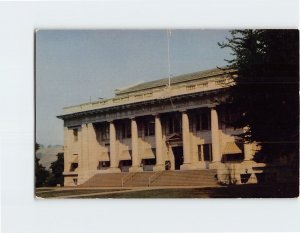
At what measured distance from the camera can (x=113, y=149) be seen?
10.8 metres

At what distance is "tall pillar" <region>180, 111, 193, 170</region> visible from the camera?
1048cm

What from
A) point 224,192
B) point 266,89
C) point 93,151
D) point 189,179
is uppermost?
point 266,89

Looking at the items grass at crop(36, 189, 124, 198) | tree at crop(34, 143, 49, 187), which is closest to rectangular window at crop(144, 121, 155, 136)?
grass at crop(36, 189, 124, 198)

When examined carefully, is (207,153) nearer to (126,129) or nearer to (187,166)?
(187,166)

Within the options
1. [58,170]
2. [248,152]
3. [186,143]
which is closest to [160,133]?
[186,143]

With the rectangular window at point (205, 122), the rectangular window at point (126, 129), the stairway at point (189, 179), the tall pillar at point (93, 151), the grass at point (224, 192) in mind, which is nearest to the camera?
the grass at point (224, 192)

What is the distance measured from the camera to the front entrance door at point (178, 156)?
10484mm

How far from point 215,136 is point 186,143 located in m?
0.49

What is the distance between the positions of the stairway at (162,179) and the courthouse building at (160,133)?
83 mm

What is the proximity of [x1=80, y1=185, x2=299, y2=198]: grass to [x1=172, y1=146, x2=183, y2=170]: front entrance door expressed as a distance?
422 millimetres

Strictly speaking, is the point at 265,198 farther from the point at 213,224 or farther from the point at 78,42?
the point at 78,42

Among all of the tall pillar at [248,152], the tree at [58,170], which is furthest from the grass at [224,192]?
the tree at [58,170]

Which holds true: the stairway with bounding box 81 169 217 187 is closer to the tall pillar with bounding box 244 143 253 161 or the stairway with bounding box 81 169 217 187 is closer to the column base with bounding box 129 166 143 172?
the column base with bounding box 129 166 143 172

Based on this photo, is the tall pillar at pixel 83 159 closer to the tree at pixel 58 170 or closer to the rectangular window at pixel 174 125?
the tree at pixel 58 170
